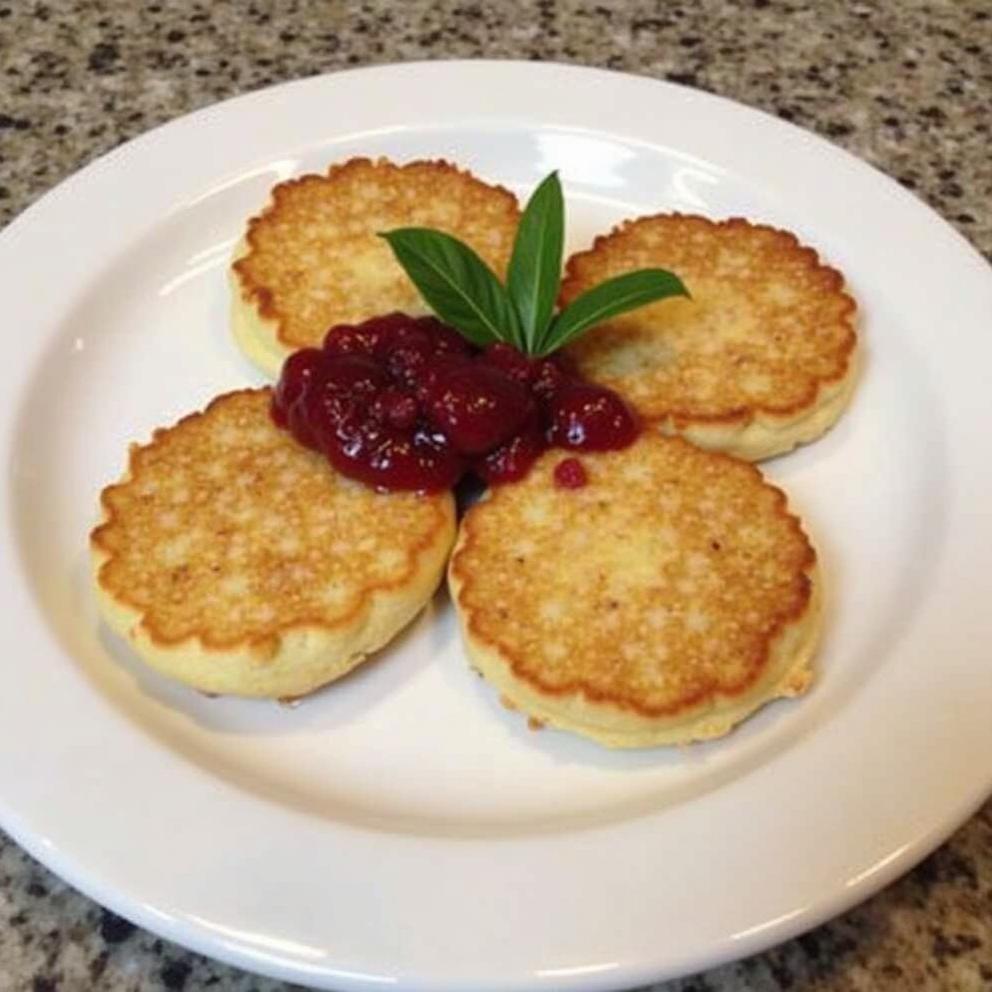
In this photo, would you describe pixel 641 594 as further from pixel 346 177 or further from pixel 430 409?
pixel 346 177

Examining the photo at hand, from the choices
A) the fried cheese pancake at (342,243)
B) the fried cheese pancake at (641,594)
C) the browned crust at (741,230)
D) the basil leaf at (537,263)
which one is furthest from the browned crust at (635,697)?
the fried cheese pancake at (342,243)

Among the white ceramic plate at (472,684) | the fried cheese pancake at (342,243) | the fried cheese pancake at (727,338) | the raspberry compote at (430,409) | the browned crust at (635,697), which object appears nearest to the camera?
the white ceramic plate at (472,684)

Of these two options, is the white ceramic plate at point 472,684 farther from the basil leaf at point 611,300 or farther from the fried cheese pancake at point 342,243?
the basil leaf at point 611,300

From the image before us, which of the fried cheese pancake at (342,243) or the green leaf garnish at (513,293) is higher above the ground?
the green leaf garnish at (513,293)

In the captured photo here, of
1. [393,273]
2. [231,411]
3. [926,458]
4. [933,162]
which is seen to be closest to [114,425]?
[231,411]

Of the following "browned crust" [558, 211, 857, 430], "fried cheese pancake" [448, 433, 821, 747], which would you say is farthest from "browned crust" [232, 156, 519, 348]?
"fried cheese pancake" [448, 433, 821, 747]

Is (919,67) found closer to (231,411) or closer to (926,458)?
(926,458)
